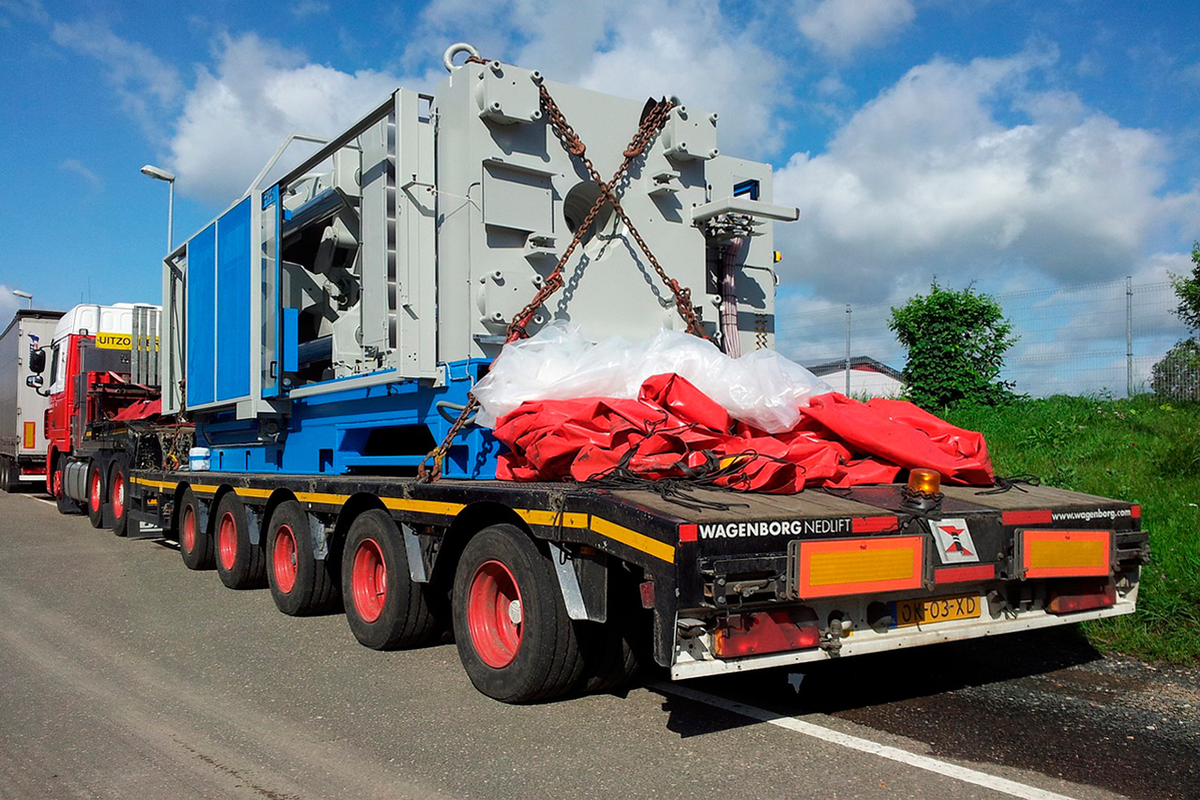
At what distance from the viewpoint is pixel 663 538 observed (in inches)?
138

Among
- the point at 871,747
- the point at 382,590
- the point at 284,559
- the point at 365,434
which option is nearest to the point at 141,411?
the point at 284,559

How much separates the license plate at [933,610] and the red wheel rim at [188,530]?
23.7ft

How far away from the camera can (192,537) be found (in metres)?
9.46

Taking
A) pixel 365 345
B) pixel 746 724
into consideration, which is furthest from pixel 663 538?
pixel 365 345

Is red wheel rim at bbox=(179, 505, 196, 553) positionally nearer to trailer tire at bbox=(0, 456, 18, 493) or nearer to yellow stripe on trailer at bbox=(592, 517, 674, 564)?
yellow stripe on trailer at bbox=(592, 517, 674, 564)

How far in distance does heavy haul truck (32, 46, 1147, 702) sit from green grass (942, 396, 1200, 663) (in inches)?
39.1

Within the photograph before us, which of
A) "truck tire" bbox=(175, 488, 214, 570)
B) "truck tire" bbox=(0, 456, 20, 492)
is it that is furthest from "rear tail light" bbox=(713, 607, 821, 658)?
"truck tire" bbox=(0, 456, 20, 492)

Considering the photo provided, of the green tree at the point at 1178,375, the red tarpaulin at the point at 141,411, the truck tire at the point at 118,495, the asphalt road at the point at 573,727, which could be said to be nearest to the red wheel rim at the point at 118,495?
the truck tire at the point at 118,495

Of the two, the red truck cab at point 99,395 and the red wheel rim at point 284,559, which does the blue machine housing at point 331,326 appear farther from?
the red truck cab at point 99,395

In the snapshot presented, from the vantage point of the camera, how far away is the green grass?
568 centimetres

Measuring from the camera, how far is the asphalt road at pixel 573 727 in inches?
143

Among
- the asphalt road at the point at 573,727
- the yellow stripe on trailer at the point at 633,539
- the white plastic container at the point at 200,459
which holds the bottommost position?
the asphalt road at the point at 573,727

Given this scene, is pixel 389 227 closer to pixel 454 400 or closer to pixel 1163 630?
pixel 454 400

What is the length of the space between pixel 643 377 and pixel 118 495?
9.91 meters
